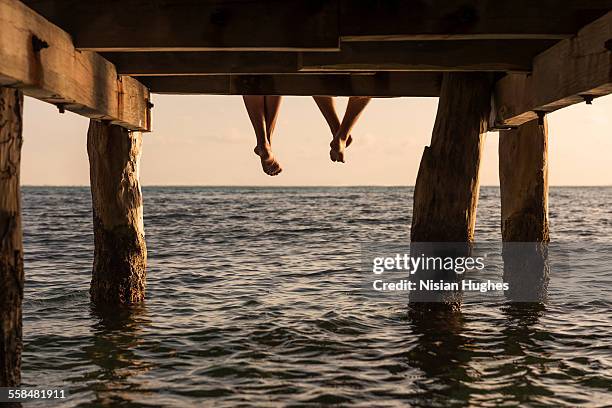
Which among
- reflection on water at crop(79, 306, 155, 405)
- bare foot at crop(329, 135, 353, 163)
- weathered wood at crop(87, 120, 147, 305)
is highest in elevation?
bare foot at crop(329, 135, 353, 163)

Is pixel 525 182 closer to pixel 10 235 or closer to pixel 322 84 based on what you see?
pixel 322 84

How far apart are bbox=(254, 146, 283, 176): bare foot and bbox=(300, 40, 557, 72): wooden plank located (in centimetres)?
248

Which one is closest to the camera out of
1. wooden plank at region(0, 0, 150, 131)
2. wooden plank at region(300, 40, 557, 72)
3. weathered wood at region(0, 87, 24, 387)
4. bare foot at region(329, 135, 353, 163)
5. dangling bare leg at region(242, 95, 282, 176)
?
wooden plank at region(0, 0, 150, 131)

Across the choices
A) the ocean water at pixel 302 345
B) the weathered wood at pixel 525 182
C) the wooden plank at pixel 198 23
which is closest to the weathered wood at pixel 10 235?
the wooden plank at pixel 198 23

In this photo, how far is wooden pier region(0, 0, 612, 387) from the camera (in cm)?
489

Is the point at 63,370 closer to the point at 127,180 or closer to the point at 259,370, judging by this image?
the point at 259,370

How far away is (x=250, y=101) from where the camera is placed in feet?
27.8

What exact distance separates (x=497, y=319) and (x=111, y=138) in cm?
459

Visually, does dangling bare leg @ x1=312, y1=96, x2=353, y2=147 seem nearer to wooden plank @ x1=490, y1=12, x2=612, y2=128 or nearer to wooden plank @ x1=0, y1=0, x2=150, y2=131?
wooden plank @ x1=490, y1=12, x2=612, y2=128

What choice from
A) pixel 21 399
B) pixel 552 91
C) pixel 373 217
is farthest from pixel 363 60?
pixel 373 217

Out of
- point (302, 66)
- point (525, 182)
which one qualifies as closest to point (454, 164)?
point (525, 182)

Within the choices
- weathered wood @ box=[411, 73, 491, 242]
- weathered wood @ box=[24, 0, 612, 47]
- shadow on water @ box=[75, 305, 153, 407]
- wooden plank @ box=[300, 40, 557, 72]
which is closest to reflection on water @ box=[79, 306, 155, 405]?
shadow on water @ box=[75, 305, 153, 407]

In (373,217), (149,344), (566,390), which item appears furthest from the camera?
(373,217)

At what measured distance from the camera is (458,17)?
494cm
